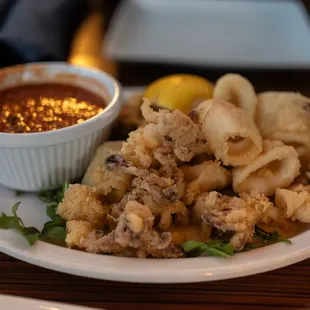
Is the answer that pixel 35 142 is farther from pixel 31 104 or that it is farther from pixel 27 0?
pixel 27 0

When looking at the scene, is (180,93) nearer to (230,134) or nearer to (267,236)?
(230,134)

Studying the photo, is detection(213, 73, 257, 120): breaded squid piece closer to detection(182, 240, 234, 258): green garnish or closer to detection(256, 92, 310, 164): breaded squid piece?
detection(256, 92, 310, 164): breaded squid piece

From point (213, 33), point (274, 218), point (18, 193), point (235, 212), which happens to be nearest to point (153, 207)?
point (235, 212)

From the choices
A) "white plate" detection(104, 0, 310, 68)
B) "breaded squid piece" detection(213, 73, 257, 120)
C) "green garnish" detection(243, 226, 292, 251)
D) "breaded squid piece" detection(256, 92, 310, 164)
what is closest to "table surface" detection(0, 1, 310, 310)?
"green garnish" detection(243, 226, 292, 251)

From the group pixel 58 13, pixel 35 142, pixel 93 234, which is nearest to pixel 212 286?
pixel 93 234

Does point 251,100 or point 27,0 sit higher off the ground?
point 251,100

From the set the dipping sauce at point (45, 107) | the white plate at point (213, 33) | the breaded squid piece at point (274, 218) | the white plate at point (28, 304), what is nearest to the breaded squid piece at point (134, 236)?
the white plate at point (28, 304)
